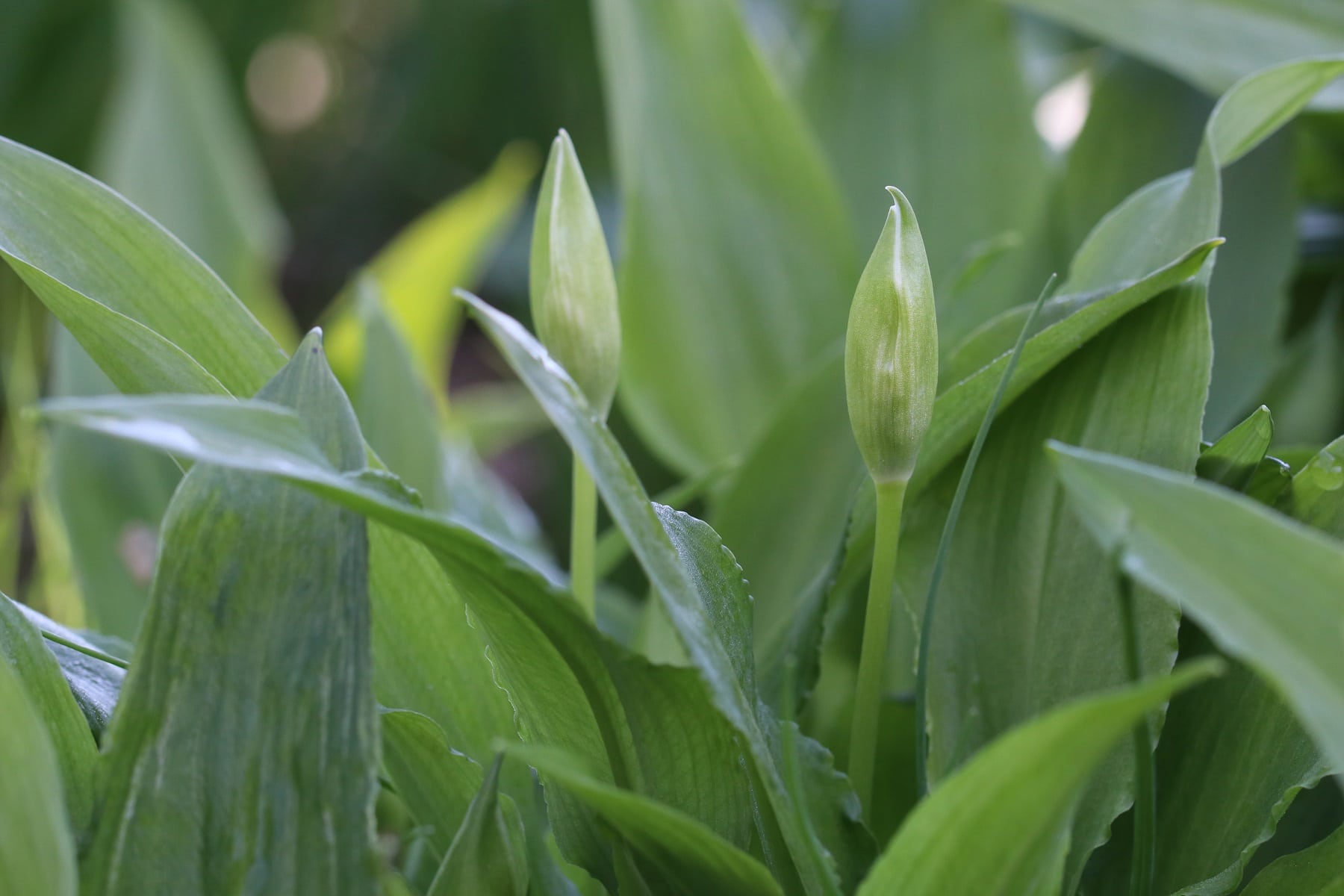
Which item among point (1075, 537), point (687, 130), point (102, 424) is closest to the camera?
point (102, 424)

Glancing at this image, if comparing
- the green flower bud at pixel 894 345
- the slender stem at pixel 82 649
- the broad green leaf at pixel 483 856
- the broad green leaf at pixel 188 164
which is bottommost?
the broad green leaf at pixel 483 856

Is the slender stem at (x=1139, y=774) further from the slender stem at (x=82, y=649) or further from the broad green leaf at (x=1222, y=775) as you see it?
the slender stem at (x=82, y=649)

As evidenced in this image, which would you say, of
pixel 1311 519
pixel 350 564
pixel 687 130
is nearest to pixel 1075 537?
pixel 1311 519

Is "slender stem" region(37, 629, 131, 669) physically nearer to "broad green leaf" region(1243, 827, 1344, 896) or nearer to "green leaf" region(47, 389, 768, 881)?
"green leaf" region(47, 389, 768, 881)

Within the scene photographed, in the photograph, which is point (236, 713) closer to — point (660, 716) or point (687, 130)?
point (660, 716)

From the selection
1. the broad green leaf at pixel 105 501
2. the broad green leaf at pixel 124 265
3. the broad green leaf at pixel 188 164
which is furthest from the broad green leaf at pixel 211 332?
the broad green leaf at pixel 188 164

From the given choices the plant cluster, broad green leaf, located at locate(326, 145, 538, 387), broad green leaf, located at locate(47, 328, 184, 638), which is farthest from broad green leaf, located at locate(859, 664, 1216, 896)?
broad green leaf, located at locate(326, 145, 538, 387)

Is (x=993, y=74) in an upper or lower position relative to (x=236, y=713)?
upper
